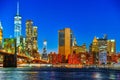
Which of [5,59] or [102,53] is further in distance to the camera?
[5,59]

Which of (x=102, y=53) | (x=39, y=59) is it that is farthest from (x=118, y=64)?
(x=102, y=53)

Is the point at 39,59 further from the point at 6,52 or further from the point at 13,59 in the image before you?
the point at 6,52

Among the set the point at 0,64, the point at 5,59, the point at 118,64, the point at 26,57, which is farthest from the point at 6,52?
the point at 118,64

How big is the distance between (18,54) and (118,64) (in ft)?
172

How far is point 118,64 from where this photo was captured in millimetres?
196250

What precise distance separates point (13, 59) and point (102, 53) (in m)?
26.5

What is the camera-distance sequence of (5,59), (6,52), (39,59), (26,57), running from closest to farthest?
(6,52)
(26,57)
(5,59)
(39,59)

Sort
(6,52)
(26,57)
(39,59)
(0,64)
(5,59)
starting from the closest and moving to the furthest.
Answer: (6,52), (26,57), (5,59), (39,59), (0,64)

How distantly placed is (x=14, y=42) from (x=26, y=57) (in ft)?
48.5

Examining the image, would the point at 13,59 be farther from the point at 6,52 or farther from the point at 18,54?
the point at 6,52

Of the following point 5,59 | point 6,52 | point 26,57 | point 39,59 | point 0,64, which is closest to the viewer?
point 6,52

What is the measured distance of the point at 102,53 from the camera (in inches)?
5950

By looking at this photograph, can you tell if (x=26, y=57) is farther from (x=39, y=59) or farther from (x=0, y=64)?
(x=0, y=64)

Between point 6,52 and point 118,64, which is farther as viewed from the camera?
point 118,64
